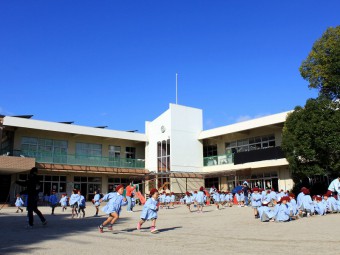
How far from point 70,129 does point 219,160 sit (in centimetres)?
1308

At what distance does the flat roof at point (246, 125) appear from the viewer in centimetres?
2852

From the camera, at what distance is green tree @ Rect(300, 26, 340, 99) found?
19734mm

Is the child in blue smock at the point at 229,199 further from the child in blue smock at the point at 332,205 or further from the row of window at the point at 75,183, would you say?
the row of window at the point at 75,183

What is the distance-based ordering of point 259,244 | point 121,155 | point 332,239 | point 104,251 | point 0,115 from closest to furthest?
point 104,251 < point 259,244 < point 332,239 < point 0,115 < point 121,155

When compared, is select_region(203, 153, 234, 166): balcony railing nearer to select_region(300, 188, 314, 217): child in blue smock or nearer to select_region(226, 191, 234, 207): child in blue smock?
select_region(226, 191, 234, 207): child in blue smock

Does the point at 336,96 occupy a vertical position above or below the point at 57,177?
above

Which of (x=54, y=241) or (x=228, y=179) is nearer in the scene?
(x=54, y=241)

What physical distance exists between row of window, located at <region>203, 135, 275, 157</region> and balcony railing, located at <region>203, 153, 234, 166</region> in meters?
1.29

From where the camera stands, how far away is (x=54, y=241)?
8.62 metres

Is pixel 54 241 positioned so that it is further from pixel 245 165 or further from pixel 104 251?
pixel 245 165

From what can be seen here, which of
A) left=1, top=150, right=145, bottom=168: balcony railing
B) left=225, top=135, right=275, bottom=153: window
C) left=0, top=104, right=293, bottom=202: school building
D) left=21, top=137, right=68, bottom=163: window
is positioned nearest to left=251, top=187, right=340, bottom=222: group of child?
left=0, top=104, right=293, bottom=202: school building

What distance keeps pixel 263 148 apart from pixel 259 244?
22270 millimetres

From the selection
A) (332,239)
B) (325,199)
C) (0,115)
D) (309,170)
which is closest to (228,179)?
(309,170)

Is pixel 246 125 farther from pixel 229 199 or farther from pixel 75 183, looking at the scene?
pixel 75 183
